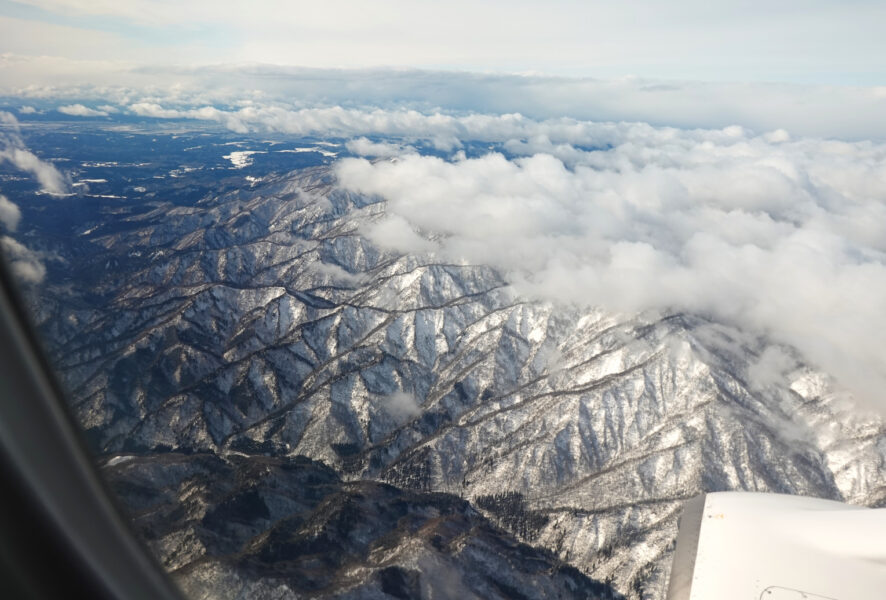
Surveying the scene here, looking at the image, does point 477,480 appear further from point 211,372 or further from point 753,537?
point 753,537

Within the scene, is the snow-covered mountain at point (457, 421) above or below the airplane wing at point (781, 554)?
below

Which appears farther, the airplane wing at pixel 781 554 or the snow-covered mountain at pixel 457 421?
the snow-covered mountain at pixel 457 421

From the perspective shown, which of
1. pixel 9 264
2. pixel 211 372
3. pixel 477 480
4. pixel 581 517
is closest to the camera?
pixel 9 264

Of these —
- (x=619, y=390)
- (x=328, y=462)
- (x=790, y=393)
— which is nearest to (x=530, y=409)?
(x=619, y=390)

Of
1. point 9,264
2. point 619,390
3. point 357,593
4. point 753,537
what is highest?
point 9,264

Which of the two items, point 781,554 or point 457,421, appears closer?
point 781,554

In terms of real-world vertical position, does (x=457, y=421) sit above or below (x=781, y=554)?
below

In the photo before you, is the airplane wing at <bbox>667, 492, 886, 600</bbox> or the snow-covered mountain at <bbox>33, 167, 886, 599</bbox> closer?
the airplane wing at <bbox>667, 492, 886, 600</bbox>

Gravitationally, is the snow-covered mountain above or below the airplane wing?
below
